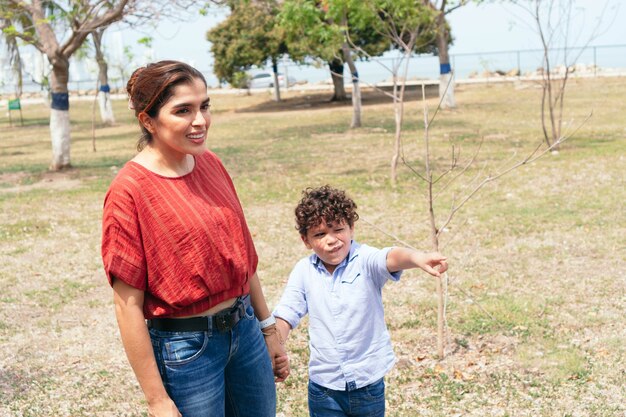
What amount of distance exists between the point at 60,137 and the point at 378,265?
42.0 feet

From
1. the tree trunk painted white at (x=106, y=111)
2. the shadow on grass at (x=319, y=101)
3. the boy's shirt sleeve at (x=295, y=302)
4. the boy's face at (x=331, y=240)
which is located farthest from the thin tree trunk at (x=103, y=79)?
the boy's face at (x=331, y=240)

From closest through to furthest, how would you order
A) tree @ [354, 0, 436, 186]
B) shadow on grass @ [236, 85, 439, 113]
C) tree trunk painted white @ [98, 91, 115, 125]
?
tree @ [354, 0, 436, 186] < tree trunk painted white @ [98, 91, 115, 125] < shadow on grass @ [236, 85, 439, 113]

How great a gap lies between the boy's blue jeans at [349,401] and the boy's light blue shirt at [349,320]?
0.04 metres

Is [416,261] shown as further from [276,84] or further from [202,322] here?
[276,84]

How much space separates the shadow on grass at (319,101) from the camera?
Result: 30.8 m

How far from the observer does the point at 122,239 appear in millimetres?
2193

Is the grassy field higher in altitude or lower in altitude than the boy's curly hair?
lower

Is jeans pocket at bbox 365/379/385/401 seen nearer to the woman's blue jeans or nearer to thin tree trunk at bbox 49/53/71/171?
the woman's blue jeans

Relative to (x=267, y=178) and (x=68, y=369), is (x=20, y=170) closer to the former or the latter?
(x=267, y=178)

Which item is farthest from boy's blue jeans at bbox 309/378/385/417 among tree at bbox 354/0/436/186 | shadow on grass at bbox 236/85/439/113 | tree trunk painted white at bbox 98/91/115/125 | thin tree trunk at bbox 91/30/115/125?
shadow on grass at bbox 236/85/439/113

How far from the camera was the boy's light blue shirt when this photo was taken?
295cm

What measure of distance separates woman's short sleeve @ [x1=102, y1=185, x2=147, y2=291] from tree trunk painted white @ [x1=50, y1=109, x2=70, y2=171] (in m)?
12.8

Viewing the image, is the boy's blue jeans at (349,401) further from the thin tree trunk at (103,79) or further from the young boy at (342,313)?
the thin tree trunk at (103,79)

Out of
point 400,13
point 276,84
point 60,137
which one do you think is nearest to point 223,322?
point 400,13
